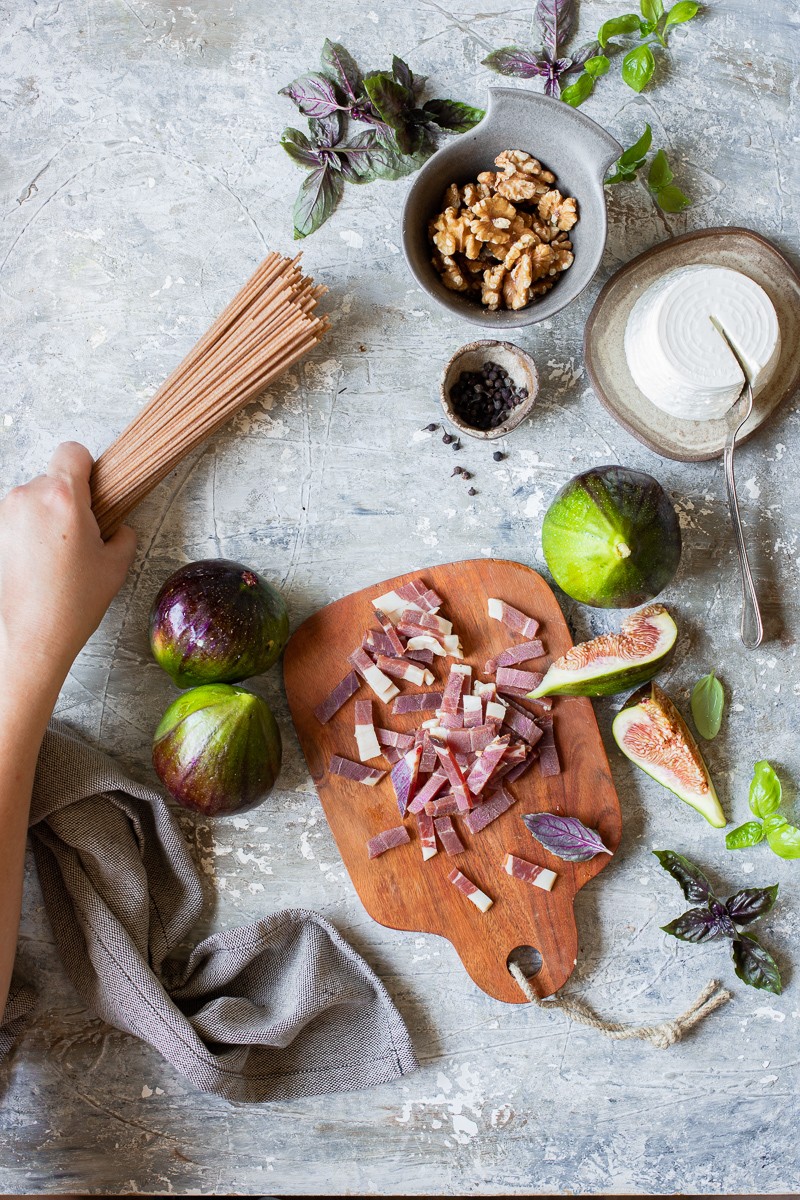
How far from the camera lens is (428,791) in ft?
5.28

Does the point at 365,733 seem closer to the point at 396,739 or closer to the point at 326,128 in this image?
the point at 396,739

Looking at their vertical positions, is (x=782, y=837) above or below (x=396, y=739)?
below

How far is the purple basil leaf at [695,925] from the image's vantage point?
1.62 meters

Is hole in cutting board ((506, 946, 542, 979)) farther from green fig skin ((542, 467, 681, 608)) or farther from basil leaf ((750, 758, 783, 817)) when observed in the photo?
green fig skin ((542, 467, 681, 608))

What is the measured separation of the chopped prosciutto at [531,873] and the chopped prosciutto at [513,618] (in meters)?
0.42

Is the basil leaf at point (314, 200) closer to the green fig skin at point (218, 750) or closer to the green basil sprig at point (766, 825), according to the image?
the green fig skin at point (218, 750)

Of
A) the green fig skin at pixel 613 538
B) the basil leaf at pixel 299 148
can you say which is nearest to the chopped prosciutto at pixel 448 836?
the green fig skin at pixel 613 538

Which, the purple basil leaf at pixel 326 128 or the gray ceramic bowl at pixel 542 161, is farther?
the purple basil leaf at pixel 326 128

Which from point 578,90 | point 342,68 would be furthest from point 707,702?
point 342,68

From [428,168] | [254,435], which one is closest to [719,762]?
[254,435]

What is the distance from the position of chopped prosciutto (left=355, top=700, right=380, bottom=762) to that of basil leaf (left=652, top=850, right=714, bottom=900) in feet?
1.88

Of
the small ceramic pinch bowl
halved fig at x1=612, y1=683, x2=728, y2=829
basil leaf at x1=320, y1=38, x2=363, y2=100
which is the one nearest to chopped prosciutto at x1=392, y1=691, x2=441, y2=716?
halved fig at x1=612, y1=683, x2=728, y2=829

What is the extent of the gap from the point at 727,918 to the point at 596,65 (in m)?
1.61

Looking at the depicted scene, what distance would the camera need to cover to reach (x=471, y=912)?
5.33 ft
